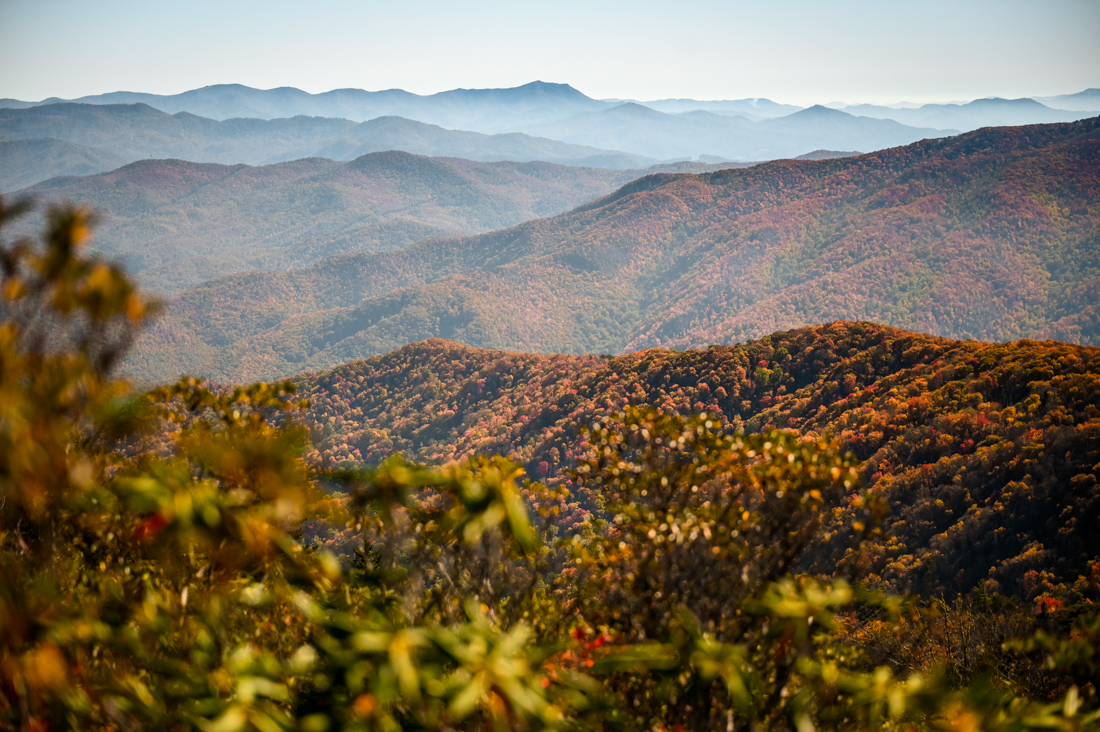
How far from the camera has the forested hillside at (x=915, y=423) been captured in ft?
104

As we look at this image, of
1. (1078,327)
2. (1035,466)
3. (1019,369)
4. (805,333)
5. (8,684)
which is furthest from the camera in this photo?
(1078,327)

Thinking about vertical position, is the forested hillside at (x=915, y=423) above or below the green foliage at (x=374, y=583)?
below

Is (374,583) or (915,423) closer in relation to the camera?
(374,583)

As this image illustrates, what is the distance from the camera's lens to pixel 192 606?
4.12m

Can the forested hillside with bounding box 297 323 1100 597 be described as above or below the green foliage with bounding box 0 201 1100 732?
below

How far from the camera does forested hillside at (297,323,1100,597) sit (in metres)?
31.8

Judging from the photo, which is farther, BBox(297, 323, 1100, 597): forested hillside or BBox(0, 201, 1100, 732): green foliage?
BBox(297, 323, 1100, 597): forested hillside

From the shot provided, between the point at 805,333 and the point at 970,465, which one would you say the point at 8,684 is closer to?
the point at 970,465

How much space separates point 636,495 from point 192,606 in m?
3.71

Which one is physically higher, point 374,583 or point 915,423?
point 374,583

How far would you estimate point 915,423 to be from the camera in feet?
143

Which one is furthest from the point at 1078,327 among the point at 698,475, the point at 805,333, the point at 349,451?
the point at 698,475

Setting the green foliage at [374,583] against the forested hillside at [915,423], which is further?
the forested hillside at [915,423]

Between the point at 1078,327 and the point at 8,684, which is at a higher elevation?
the point at 8,684
